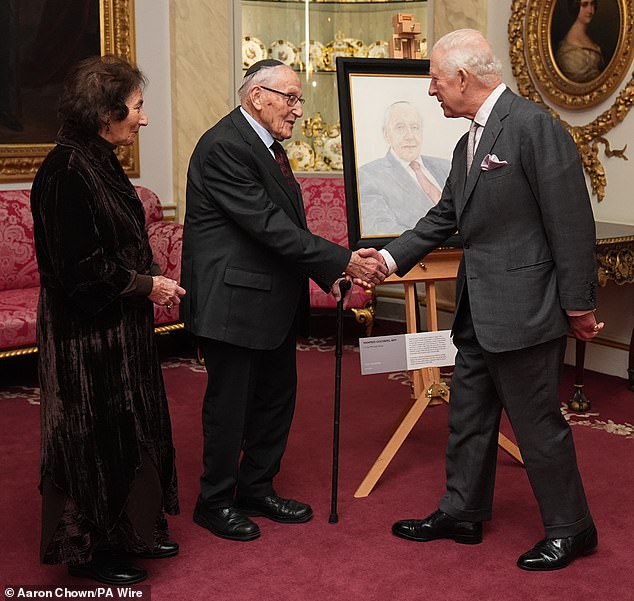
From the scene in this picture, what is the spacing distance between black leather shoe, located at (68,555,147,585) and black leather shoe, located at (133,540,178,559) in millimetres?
129

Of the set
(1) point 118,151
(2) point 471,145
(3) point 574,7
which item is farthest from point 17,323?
(3) point 574,7

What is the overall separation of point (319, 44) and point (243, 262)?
4415 millimetres

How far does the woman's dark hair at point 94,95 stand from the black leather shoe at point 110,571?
1349 mm

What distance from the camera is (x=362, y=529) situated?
3514mm

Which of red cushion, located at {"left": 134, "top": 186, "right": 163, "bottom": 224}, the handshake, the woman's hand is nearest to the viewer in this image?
the woman's hand

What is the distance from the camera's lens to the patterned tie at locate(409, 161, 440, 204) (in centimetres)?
417

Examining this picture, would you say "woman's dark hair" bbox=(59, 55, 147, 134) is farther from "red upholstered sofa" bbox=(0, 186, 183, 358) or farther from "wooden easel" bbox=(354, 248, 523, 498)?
"red upholstered sofa" bbox=(0, 186, 183, 358)

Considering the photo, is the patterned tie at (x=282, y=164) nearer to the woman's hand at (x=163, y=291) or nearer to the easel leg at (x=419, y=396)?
the woman's hand at (x=163, y=291)

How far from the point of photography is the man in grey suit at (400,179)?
4.03 m

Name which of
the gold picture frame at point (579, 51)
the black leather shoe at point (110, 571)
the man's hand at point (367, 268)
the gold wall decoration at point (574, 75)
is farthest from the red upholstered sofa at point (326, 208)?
the black leather shoe at point (110, 571)

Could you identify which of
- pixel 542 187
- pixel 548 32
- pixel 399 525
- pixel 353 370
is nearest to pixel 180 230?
pixel 353 370

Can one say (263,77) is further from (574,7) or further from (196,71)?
(196,71)

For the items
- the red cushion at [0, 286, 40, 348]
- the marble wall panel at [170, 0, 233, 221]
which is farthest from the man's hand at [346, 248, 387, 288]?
the marble wall panel at [170, 0, 233, 221]

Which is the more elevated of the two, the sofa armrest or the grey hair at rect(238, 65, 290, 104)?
the grey hair at rect(238, 65, 290, 104)
